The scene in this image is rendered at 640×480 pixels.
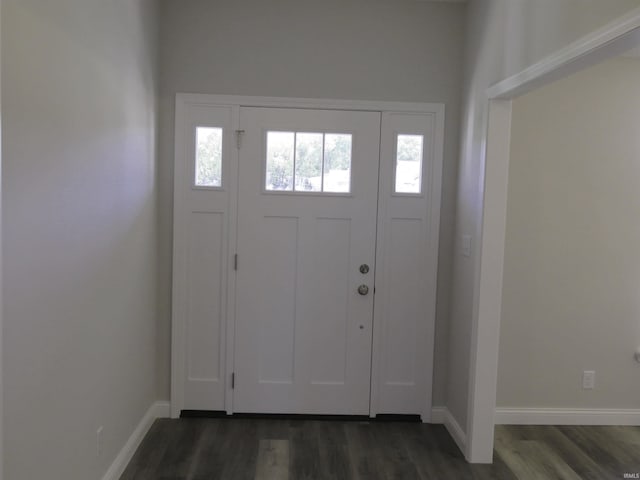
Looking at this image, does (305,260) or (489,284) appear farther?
(305,260)

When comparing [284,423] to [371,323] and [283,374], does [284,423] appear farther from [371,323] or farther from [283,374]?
[371,323]

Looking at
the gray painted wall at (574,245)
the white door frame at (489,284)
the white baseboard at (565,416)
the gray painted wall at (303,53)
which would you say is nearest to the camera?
the white door frame at (489,284)

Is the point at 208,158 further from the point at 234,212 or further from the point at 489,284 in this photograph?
the point at 489,284

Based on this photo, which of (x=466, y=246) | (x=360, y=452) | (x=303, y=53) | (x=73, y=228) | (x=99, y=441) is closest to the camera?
(x=73, y=228)

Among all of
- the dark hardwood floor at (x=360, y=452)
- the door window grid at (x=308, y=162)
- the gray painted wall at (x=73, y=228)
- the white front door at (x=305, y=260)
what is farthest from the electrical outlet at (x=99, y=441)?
the door window grid at (x=308, y=162)

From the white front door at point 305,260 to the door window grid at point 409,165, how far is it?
6.5 inches

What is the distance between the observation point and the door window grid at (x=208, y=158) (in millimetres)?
3447

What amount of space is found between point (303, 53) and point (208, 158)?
92cm

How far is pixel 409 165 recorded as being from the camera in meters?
3.54

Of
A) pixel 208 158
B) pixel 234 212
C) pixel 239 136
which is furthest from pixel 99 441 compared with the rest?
pixel 239 136

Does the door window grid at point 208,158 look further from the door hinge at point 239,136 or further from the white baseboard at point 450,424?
the white baseboard at point 450,424

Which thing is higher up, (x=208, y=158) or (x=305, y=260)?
(x=208, y=158)

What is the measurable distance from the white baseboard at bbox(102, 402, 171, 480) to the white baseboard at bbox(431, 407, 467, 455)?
1.81 metres

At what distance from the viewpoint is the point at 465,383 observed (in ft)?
10.5
